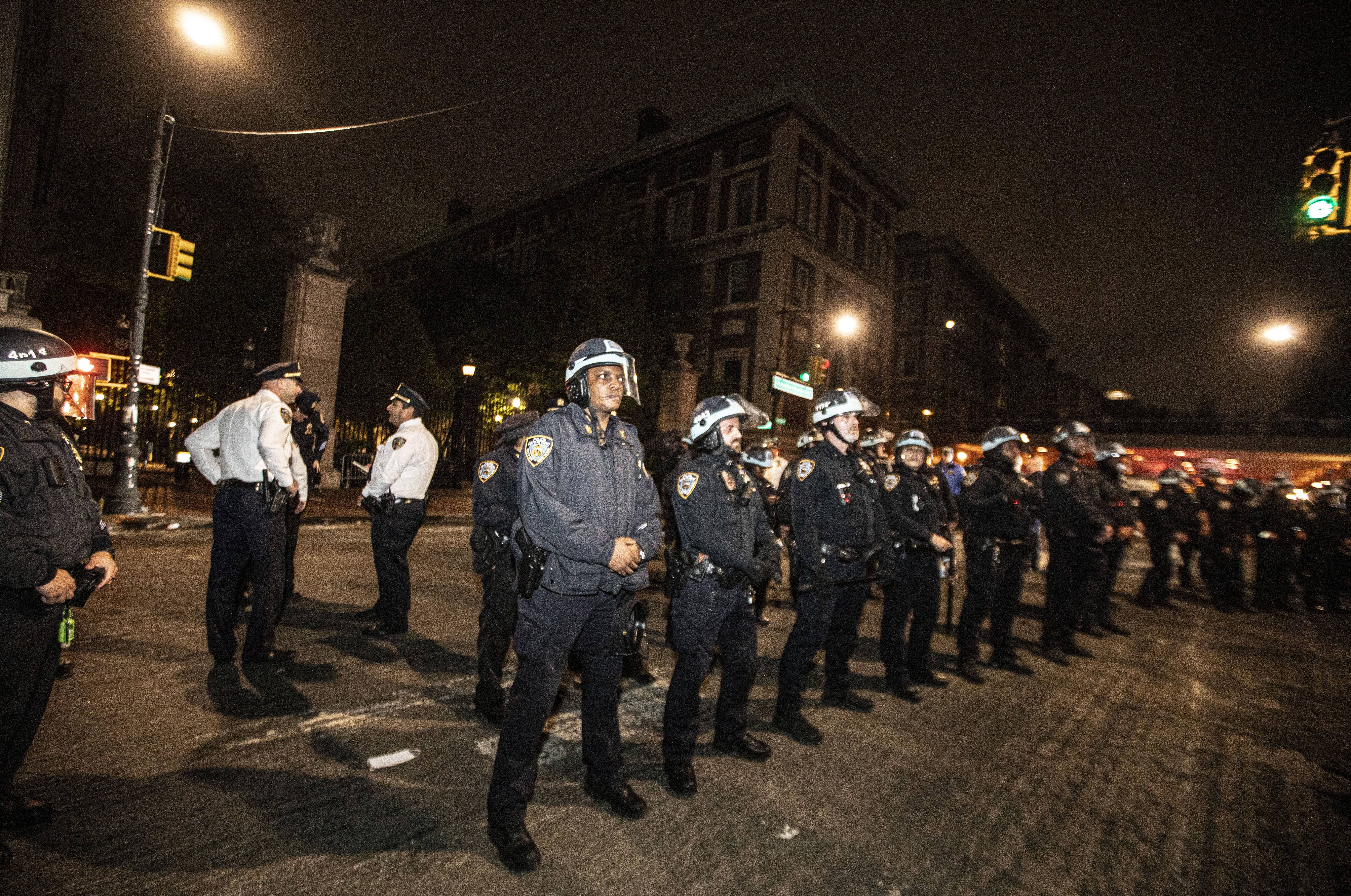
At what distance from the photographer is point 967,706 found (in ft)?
16.4

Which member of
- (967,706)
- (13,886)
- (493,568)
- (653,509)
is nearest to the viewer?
(13,886)

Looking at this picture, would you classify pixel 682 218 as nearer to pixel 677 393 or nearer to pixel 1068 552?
pixel 677 393

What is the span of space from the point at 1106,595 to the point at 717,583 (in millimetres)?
6797

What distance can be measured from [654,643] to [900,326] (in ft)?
164

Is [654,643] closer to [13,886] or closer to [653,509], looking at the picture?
[653,509]

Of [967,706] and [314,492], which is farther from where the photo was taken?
[314,492]

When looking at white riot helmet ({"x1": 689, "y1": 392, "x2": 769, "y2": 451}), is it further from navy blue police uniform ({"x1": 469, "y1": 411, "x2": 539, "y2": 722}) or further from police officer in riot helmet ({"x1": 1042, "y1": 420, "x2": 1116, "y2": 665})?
police officer in riot helmet ({"x1": 1042, "y1": 420, "x2": 1116, "y2": 665})

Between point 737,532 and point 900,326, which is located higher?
point 900,326

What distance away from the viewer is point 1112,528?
704 centimetres

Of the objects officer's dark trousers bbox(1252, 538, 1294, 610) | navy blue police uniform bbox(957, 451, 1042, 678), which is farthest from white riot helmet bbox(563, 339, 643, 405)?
officer's dark trousers bbox(1252, 538, 1294, 610)

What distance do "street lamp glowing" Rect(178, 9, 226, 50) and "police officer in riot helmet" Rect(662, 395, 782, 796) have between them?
11863 millimetres

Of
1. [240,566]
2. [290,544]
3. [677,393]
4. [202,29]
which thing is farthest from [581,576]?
[677,393]

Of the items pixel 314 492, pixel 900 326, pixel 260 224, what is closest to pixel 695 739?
pixel 314 492

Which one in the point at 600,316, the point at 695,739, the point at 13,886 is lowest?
the point at 13,886
